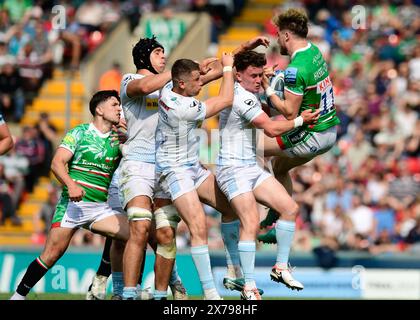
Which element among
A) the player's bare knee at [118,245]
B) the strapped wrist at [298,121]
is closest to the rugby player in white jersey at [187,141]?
the strapped wrist at [298,121]

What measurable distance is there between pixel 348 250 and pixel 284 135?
23.6ft

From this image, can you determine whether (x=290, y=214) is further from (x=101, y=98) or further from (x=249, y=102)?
(x=101, y=98)

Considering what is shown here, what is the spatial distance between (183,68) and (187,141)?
80cm

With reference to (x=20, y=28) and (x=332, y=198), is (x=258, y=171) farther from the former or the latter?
(x=20, y=28)

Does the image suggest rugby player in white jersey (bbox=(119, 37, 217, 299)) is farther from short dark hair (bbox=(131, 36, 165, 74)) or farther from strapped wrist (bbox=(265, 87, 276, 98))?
strapped wrist (bbox=(265, 87, 276, 98))

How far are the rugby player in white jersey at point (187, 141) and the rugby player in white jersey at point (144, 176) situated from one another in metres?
0.20

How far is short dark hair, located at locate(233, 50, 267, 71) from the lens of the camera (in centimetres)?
1245

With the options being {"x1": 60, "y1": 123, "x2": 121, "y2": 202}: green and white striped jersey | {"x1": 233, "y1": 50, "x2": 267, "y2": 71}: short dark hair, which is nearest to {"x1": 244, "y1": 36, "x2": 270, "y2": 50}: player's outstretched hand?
{"x1": 233, "y1": 50, "x2": 267, "y2": 71}: short dark hair

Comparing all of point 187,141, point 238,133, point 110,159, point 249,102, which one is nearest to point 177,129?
point 187,141

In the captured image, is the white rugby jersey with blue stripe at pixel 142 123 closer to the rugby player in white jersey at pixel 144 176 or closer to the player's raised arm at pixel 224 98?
the rugby player in white jersey at pixel 144 176

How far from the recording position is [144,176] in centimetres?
1264

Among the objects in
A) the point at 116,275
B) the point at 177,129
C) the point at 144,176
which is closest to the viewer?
the point at 177,129

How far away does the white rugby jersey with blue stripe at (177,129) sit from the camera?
1216cm
